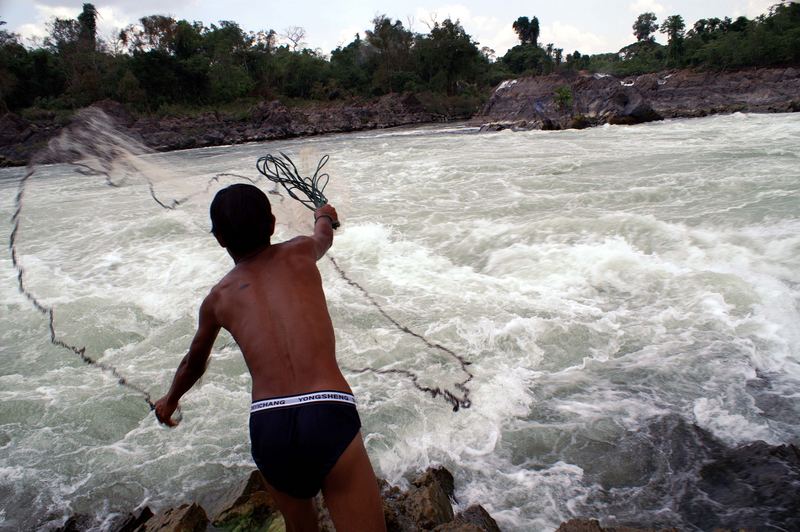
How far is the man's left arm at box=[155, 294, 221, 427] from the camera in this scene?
199cm

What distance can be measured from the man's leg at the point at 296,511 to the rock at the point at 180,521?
97cm

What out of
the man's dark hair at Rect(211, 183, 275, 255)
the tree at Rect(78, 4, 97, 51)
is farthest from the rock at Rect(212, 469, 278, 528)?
the tree at Rect(78, 4, 97, 51)

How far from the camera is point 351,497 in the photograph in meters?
1.79

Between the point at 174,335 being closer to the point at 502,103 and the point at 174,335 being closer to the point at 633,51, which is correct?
the point at 502,103

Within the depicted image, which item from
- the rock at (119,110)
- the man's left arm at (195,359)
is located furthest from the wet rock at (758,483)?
the rock at (119,110)

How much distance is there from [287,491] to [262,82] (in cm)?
5549

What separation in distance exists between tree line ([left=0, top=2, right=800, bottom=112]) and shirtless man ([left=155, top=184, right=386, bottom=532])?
44973 mm

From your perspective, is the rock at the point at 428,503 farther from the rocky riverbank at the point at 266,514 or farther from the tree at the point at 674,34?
the tree at the point at 674,34

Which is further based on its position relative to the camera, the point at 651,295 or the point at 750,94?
the point at 750,94

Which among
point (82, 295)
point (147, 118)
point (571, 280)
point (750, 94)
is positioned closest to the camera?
point (571, 280)

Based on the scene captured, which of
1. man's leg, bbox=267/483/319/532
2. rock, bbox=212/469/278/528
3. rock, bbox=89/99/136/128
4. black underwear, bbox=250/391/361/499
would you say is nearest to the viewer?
black underwear, bbox=250/391/361/499

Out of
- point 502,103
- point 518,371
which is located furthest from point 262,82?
point 518,371

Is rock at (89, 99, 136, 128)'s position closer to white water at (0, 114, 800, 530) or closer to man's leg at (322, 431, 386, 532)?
white water at (0, 114, 800, 530)

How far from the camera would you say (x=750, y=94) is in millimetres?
35219
